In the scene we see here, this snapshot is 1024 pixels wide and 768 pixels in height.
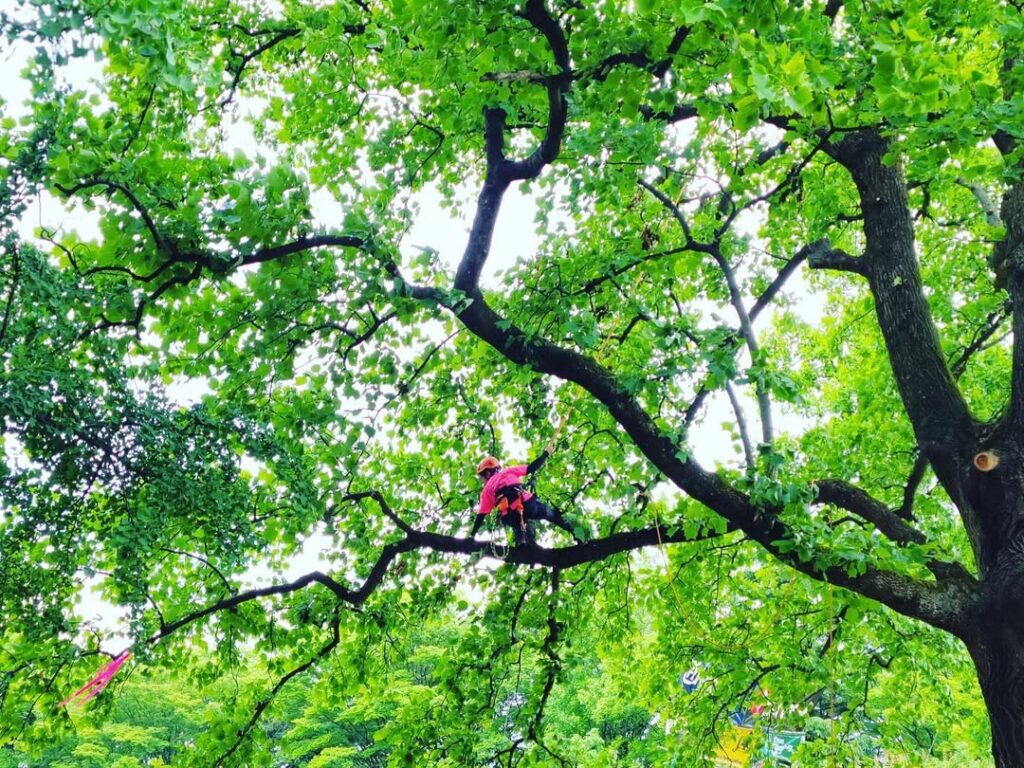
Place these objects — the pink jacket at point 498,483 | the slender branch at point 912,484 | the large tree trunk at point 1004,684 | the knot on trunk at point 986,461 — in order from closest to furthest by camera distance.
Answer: the large tree trunk at point 1004,684 < the knot on trunk at point 986,461 < the pink jacket at point 498,483 < the slender branch at point 912,484

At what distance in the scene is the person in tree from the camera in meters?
6.12

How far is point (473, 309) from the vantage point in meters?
5.49

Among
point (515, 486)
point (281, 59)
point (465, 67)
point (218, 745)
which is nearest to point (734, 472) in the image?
point (515, 486)

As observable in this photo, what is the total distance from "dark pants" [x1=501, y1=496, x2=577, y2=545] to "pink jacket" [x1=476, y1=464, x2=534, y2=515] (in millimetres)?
93

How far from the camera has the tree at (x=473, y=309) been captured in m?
3.92

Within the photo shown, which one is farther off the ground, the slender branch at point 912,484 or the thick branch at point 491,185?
the thick branch at point 491,185

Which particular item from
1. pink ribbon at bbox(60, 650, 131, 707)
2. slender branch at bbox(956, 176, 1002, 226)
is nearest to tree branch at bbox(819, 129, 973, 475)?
slender branch at bbox(956, 176, 1002, 226)

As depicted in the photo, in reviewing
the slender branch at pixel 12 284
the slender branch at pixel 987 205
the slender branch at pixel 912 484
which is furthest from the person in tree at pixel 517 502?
the slender branch at pixel 987 205

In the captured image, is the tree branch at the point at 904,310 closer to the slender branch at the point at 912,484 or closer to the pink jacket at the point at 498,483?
the slender branch at the point at 912,484

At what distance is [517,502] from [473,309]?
69.2 inches

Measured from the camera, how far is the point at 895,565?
15.3 feet

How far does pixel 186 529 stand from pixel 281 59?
19.3 ft

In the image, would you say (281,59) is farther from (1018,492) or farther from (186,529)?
(1018,492)

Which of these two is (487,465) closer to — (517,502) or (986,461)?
(517,502)
